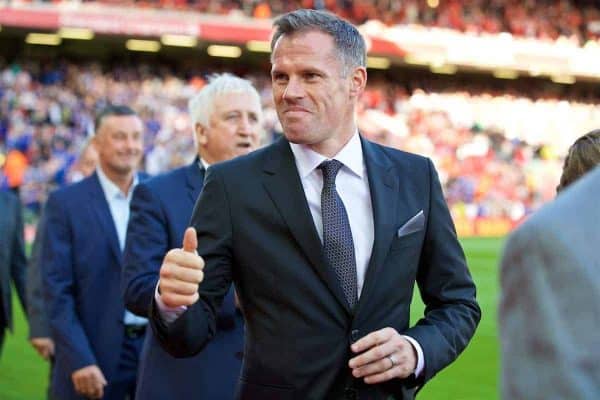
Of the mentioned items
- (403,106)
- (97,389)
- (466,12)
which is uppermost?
(466,12)

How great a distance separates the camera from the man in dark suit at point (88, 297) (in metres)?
4.29

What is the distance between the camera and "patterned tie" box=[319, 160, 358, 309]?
2441mm

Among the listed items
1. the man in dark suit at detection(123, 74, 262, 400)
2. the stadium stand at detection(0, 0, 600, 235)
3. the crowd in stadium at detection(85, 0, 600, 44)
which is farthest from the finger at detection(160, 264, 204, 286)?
the crowd in stadium at detection(85, 0, 600, 44)

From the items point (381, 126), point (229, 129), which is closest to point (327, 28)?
point (229, 129)

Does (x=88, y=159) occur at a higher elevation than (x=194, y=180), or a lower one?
lower

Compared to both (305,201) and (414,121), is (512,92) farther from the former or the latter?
(305,201)

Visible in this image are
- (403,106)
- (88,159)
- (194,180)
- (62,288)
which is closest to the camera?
(194,180)

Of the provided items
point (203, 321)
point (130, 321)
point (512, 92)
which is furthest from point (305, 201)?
point (512, 92)

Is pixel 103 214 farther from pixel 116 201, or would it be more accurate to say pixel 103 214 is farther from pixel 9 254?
pixel 9 254

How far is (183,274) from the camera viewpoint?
84.2 inches

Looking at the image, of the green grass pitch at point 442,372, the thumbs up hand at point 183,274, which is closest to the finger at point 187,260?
the thumbs up hand at point 183,274

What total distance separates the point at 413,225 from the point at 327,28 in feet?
1.86

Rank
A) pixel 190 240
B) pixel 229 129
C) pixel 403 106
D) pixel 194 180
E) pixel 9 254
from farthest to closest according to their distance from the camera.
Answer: pixel 403 106, pixel 9 254, pixel 229 129, pixel 194 180, pixel 190 240

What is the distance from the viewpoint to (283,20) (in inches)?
100
